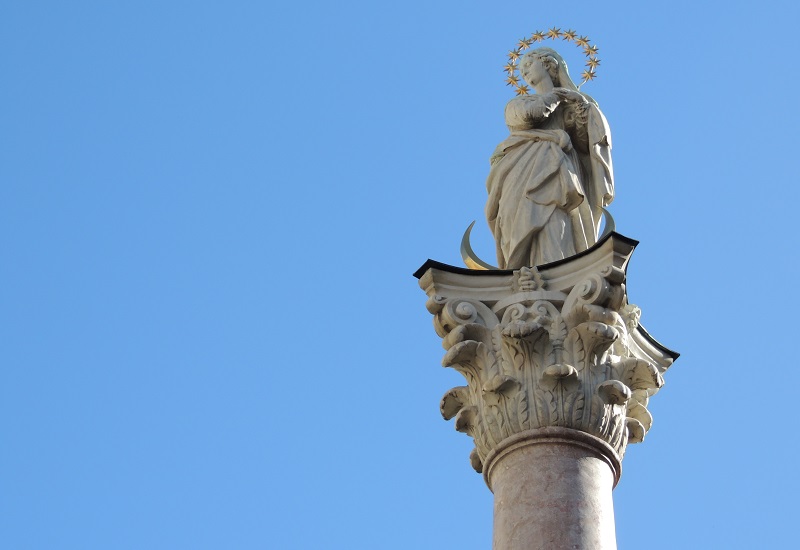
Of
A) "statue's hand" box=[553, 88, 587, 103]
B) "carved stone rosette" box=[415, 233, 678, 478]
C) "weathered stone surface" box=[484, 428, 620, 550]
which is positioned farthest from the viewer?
"statue's hand" box=[553, 88, 587, 103]

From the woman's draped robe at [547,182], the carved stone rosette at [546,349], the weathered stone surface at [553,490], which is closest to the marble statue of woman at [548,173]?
the woman's draped robe at [547,182]

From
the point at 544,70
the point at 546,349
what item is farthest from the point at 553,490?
the point at 544,70

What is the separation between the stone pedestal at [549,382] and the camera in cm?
1306

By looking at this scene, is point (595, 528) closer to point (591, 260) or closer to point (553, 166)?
point (591, 260)

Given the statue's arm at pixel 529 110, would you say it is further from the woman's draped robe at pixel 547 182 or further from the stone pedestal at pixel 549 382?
the stone pedestal at pixel 549 382

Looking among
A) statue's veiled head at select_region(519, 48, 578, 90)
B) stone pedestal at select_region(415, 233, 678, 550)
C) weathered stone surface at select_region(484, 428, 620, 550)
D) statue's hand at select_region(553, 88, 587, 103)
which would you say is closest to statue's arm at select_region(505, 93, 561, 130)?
statue's hand at select_region(553, 88, 587, 103)

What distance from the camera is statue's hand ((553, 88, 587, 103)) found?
1733 centimetres

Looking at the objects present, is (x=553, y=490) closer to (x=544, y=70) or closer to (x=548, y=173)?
(x=548, y=173)

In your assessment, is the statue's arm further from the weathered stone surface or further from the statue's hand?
the weathered stone surface

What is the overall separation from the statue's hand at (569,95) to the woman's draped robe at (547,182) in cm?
10

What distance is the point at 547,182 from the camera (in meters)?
16.3

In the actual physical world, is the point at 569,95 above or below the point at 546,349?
above

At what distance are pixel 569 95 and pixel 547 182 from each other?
148 cm

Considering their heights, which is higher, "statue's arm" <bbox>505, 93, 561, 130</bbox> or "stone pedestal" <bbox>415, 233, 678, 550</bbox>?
"statue's arm" <bbox>505, 93, 561, 130</bbox>
